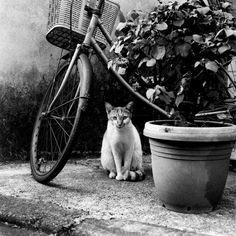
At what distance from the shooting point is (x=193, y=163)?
189cm

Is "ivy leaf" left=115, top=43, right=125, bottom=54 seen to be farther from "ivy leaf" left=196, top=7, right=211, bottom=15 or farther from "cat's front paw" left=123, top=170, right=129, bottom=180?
"cat's front paw" left=123, top=170, right=129, bottom=180

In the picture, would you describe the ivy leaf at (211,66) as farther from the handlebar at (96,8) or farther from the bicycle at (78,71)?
the handlebar at (96,8)

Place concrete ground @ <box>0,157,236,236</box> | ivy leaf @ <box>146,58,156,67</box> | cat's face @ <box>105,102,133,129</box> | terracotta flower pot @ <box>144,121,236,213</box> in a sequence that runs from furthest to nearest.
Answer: cat's face @ <box>105,102,133,129</box> < ivy leaf @ <box>146,58,156,67</box> < terracotta flower pot @ <box>144,121,236,213</box> < concrete ground @ <box>0,157,236,236</box>

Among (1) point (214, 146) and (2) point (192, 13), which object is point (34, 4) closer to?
(2) point (192, 13)

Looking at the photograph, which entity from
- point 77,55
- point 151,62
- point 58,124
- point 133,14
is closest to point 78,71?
point 77,55

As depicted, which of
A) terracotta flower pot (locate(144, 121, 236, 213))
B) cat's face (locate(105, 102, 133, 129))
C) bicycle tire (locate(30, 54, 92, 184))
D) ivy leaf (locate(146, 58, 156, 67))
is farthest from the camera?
cat's face (locate(105, 102, 133, 129))

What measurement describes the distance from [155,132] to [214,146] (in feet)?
1.07

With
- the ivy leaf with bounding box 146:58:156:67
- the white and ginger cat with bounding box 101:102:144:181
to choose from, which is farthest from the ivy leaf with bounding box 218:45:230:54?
the white and ginger cat with bounding box 101:102:144:181

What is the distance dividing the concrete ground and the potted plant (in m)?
0.14

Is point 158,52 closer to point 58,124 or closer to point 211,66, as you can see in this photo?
point 211,66

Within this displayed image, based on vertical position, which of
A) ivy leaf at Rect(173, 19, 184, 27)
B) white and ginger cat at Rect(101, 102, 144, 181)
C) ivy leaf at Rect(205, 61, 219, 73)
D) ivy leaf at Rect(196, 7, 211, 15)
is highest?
ivy leaf at Rect(196, 7, 211, 15)

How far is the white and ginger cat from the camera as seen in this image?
8.87 ft

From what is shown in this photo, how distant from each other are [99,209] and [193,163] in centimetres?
61

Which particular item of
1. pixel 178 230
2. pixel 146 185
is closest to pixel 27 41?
pixel 146 185
